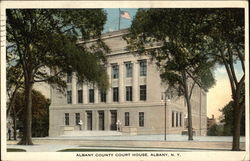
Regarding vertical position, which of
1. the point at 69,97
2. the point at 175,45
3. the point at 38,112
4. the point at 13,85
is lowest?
the point at 38,112

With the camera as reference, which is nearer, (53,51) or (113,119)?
(53,51)

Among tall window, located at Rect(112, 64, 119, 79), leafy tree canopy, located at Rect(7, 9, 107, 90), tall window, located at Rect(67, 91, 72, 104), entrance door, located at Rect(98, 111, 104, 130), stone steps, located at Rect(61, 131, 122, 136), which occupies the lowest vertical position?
stone steps, located at Rect(61, 131, 122, 136)

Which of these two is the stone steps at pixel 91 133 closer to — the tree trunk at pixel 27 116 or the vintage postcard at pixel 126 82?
the vintage postcard at pixel 126 82

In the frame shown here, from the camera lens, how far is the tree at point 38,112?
24.8ft

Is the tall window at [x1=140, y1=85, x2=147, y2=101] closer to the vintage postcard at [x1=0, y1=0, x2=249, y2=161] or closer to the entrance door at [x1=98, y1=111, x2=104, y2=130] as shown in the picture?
the vintage postcard at [x1=0, y1=0, x2=249, y2=161]

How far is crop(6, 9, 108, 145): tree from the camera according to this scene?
24.6 ft

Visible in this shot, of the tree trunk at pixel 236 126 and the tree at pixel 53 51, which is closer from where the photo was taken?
the tree trunk at pixel 236 126

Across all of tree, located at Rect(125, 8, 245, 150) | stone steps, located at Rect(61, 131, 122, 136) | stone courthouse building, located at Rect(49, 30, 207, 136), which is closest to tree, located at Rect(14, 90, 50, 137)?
stone courthouse building, located at Rect(49, 30, 207, 136)

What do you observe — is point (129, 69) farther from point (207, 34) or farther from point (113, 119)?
point (207, 34)

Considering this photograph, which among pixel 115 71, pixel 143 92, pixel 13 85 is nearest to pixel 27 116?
pixel 13 85

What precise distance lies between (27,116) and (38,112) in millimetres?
252

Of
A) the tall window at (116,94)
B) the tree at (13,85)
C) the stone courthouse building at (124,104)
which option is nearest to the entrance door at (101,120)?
the stone courthouse building at (124,104)

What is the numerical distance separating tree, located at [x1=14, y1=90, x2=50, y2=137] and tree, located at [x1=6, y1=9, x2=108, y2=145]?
0.10 m

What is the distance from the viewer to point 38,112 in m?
7.74
